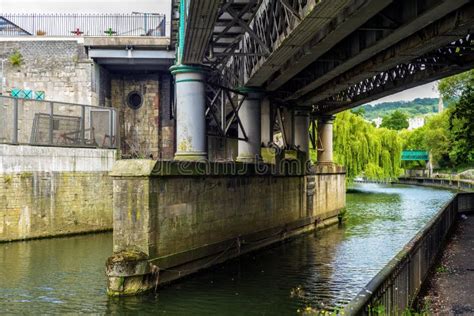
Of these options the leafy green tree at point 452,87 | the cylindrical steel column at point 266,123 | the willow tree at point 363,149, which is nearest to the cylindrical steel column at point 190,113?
the cylindrical steel column at point 266,123

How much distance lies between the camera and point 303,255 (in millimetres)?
18781

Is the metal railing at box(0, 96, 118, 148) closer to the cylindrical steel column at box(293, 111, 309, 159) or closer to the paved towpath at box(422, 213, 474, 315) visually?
the cylindrical steel column at box(293, 111, 309, 159)

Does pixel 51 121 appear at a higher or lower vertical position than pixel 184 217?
higher

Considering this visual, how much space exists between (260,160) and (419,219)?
490 inches

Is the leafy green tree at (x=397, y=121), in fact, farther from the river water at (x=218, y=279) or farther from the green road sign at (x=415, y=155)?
the river water at (x=218, y=279)

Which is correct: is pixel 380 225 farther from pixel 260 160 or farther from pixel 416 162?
pixel 416 162

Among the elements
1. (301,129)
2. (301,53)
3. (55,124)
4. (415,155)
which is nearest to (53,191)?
(55,124)

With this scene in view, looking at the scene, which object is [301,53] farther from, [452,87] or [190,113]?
[452,87]

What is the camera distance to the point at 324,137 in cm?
3194

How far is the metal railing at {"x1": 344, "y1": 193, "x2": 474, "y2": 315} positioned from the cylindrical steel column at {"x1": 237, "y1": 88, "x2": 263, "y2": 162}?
9805 millimetres

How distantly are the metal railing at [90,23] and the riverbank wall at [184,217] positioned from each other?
48.0 ft

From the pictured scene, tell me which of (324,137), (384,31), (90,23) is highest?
(90,23)

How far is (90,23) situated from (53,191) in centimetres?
1320

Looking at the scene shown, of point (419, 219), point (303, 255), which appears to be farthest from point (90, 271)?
point (419, 219)
